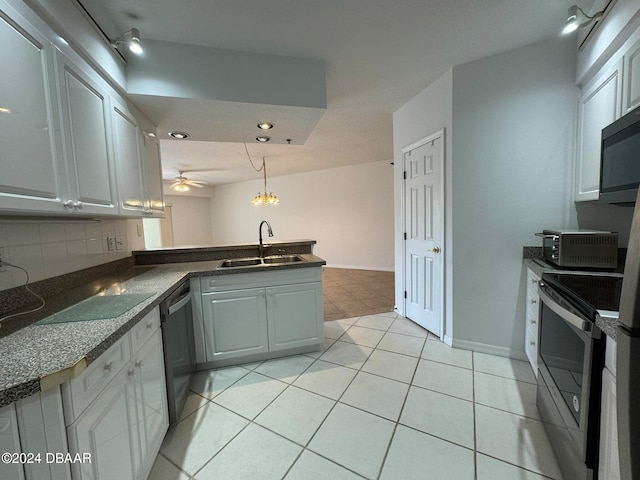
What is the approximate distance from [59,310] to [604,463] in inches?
90.1

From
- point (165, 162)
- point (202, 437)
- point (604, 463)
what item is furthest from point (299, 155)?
point (604, 463)

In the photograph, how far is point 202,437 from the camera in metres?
1.50

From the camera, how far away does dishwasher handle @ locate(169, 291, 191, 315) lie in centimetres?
159

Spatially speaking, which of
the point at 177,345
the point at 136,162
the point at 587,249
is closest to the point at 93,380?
the point at 177,345

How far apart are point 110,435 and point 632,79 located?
2.89m

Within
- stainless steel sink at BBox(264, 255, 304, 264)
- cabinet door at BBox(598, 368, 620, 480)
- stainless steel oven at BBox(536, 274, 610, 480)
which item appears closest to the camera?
cabinet door at BBox(598, 368, 620, 480)

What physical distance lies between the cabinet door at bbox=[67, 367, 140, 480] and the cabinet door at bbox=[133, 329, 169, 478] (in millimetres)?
60

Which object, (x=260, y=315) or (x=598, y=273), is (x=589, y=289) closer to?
(x=598, y=273)

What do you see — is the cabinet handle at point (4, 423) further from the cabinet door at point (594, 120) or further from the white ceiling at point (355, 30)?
the cabinet door at point (594, 120)

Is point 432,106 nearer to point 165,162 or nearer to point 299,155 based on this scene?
point 299,155

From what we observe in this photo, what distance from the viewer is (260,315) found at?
7.14ft

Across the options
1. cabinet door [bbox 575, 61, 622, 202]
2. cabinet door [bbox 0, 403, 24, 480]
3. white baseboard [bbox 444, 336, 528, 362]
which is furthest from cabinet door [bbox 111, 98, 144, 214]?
cabinet door [bbox 575, 61, 622, 202]

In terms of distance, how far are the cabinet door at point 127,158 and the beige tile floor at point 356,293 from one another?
7.64 feet

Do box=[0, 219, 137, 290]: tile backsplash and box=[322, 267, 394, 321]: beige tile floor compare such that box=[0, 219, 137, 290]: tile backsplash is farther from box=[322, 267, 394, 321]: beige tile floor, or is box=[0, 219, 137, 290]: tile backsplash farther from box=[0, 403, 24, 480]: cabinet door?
box=[322, 267, 394, 321]: beige tile floor
